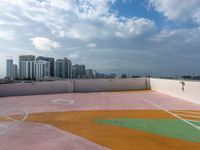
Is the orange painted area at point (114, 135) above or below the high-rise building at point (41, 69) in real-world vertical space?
below

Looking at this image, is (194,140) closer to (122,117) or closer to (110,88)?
(122,117)

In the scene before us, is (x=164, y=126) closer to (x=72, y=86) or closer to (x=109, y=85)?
(x=72, y=86)

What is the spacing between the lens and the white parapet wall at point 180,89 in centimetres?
1576

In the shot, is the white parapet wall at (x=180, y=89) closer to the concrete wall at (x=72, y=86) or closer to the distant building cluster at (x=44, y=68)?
the concrete wall at (x=72, y=86)

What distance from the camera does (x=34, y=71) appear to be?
57.1 metres

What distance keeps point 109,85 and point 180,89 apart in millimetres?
10605

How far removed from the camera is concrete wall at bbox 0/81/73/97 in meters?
25.6

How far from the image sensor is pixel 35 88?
26406mm

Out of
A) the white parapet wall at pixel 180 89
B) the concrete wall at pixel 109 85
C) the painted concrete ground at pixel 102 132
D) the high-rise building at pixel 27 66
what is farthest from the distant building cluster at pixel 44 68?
the painted concrete ground at pixel 102 132

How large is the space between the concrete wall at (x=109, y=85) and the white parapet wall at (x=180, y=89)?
2.51m

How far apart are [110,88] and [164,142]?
2102cm

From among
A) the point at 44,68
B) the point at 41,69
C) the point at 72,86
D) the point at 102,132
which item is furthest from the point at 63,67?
the point at 102,132

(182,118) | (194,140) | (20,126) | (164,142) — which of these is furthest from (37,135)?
(182,118)

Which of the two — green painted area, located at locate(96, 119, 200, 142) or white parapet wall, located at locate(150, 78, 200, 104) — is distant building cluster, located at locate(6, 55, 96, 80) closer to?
white parapet wall, located at locate(150, 78, 200, 104)
